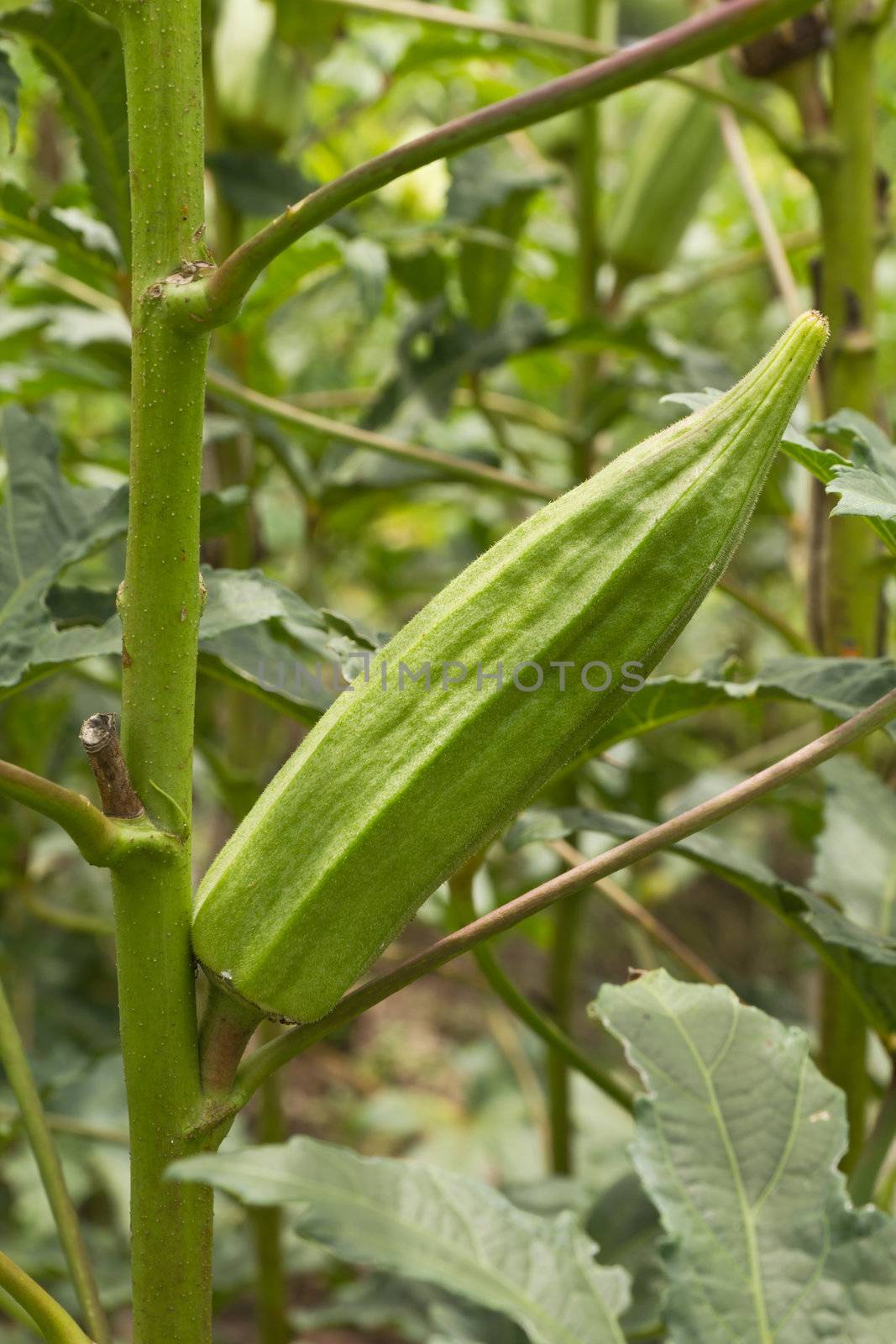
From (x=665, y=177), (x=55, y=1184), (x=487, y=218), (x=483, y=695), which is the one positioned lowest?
(x=55, y=1184)

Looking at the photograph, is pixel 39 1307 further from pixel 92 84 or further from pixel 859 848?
pixel 92 84

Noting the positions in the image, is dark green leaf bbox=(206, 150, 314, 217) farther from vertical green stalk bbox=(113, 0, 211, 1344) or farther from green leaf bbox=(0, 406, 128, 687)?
vertical green stalk bbox=(113, 0, 211, 1344)

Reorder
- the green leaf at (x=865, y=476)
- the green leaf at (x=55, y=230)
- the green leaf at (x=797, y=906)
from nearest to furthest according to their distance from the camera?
the green leaf at (x=865, y=476) → the green leaf at (x=797, y=906) → the green leaf at (x=55, y=230)

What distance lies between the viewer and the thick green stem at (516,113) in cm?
43

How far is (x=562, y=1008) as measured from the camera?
1.33 meters

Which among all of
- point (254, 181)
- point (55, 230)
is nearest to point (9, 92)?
point (55, 230)

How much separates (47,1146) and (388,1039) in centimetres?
202

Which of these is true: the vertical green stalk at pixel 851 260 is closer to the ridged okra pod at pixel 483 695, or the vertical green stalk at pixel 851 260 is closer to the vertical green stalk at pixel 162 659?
the ridged okra pod at pixel 483 695

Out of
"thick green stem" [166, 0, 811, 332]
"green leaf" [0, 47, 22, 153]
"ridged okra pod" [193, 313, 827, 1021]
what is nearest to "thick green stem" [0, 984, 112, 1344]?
"ridged okra pod" [193, 313, 827, 1021]

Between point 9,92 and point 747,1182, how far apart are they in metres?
0.66

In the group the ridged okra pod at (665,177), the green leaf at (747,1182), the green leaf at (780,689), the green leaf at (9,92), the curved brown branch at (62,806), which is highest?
the ridged okra pod at (665,177)

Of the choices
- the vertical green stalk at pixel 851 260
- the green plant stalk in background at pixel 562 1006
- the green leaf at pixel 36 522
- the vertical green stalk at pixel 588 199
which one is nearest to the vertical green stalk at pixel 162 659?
the green leaf at pixel 36 522

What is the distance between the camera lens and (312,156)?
1.77 m

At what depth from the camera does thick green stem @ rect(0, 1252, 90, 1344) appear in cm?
50
